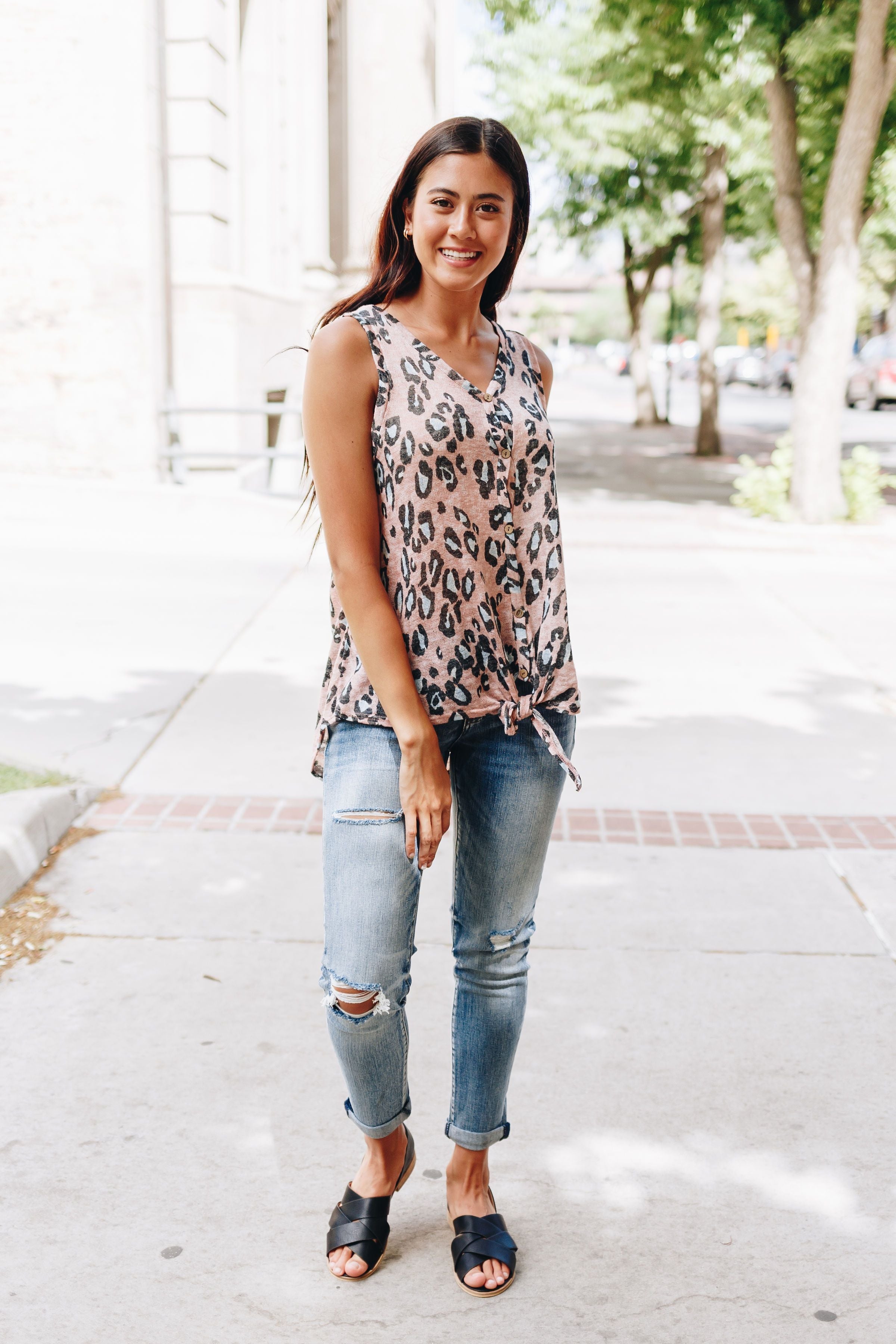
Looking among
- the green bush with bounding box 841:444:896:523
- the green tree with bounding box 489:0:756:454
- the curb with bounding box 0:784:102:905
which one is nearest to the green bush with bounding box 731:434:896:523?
the green bush with bounding box 841:444:896:523

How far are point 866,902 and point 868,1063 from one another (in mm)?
1023

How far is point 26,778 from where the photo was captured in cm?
483

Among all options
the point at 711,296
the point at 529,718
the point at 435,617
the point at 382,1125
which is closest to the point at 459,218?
the point at 435,617

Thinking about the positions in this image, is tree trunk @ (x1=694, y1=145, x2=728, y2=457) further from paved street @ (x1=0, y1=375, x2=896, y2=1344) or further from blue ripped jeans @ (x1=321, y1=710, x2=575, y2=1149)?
blue ripped jeans @ (x1=321, y1=710, x2=575, y2=1149)

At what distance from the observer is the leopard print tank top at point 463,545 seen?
87.5 inches

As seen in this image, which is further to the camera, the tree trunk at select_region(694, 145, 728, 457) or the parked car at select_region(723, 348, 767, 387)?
the parked car at select_region(723, 348, 767, 387)

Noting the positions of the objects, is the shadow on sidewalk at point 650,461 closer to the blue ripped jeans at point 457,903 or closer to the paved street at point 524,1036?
the paved street at point 524,1036

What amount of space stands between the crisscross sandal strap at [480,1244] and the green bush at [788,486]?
10.6 metres

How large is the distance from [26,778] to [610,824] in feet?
6.84

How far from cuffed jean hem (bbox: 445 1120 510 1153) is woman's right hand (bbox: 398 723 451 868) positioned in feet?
2.12

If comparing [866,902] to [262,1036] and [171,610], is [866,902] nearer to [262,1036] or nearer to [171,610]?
[262,1036]

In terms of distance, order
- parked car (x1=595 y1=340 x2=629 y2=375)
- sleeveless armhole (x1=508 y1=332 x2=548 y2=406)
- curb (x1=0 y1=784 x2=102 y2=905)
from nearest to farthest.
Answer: sleeveless armhole (x1=508 y1=332 x2=548 y2=406), curb (x1=0 y1=784 x2=102 y2=905), parked car (x1=595 y1=340 x2=629 y2=375)

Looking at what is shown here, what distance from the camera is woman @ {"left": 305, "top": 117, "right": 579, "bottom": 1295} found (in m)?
2.22

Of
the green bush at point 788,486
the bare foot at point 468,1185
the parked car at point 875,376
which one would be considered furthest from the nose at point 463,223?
the parked car at point 875,376
